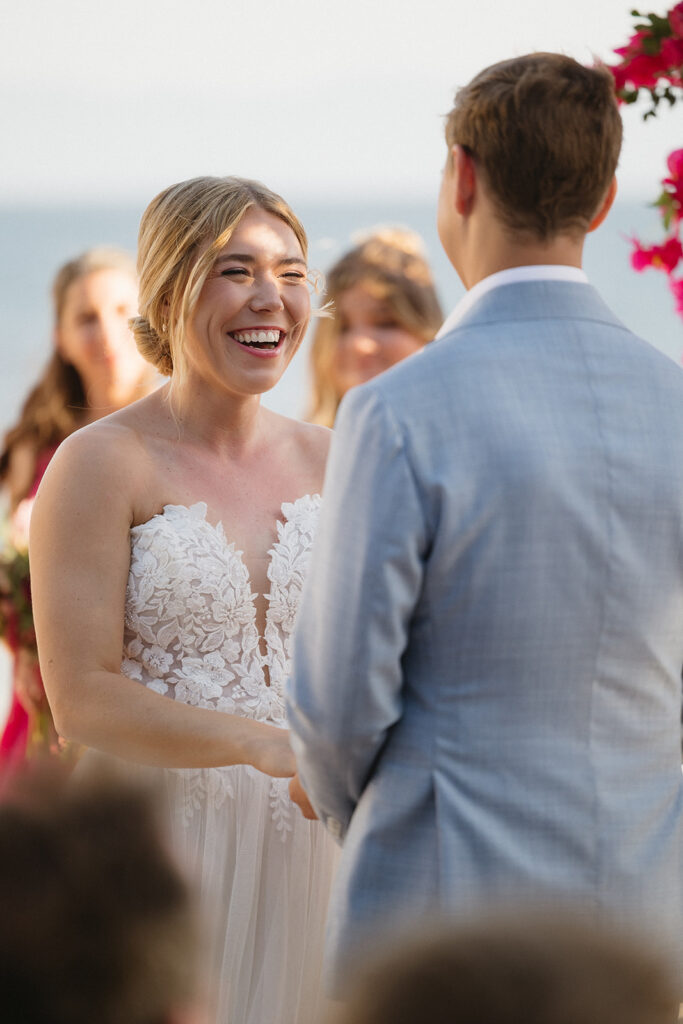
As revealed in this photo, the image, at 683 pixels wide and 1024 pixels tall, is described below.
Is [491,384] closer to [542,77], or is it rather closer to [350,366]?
[542,77]

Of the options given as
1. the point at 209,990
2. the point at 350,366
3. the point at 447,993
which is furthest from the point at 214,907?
the point at 350,366

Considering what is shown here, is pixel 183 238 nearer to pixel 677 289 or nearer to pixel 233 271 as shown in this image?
pixel 233 271

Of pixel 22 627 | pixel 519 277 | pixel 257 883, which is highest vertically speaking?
pixel 519 277

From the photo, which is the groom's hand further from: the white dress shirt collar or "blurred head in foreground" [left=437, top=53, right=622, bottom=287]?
"blurred head in foreground" [left=437, top=53, right=622, bottom=287]

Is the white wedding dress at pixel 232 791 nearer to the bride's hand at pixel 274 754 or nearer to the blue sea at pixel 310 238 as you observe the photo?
the bride's hand at pixel 274 754

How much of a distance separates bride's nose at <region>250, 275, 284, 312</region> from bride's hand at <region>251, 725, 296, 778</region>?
1.03 m

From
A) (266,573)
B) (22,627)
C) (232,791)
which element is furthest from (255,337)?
(22,627)

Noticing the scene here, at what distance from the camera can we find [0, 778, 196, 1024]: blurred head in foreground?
100 centimetres

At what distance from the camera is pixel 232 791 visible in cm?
296

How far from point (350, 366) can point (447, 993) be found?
4799 mm

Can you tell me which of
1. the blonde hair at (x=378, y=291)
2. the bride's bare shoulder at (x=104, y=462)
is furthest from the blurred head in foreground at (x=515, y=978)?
the blonde hair at (x=378, y=291)

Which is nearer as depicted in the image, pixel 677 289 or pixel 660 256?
pixel 660 256

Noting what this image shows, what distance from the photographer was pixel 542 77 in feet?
6.19

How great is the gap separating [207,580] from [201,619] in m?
0.09
